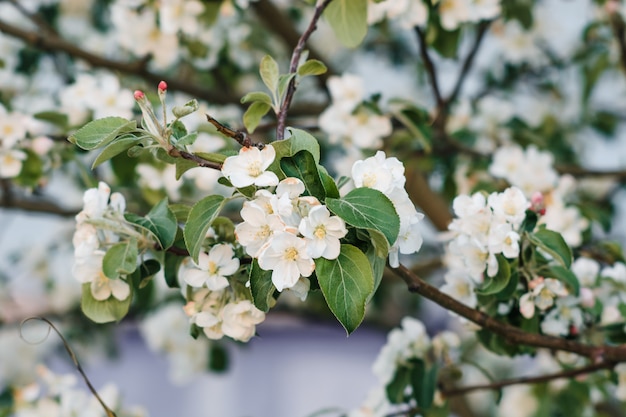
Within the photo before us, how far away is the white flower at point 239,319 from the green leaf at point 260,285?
0.08 m

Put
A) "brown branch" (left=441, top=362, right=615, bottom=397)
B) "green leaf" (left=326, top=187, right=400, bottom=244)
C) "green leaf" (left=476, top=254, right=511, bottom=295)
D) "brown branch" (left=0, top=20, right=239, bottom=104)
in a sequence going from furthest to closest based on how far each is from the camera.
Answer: "brown branch" (left=0, top=20, right=239, bottom=104)
"brown branch" (left=441, top=362, right=615, bottom=397)
"green leaf" (left=476, top=254, right=511, bottom=295)
"green leaf" (left=326, top=187, right=400, bottom=244)

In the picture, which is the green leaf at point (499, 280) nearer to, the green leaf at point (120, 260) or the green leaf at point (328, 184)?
the green leaf at point (328, 184)

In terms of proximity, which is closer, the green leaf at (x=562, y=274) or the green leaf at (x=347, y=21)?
the green leaf at (x=562, y=274)

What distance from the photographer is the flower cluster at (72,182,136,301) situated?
0.76m

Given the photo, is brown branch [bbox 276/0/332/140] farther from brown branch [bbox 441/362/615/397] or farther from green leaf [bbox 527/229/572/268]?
brown branch [bbox 441/362/615/397]

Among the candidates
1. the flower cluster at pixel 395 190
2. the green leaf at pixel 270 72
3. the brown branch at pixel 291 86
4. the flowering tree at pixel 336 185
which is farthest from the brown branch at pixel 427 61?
the flower cluster at pixel 395 190

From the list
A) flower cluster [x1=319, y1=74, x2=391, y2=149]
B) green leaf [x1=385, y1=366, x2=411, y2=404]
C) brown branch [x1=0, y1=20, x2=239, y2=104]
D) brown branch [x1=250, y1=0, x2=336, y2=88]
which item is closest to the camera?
green leaf [x1=385, y1=366, x2=411, y2=404]

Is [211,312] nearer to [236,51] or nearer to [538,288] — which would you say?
[538,288]

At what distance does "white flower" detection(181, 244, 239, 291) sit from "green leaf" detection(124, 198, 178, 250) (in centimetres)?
3

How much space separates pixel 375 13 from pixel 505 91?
3.11ft

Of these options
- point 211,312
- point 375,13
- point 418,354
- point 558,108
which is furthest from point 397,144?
point 558,108

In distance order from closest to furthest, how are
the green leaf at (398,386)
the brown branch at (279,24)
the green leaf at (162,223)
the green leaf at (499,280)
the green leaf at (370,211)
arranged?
the green leaf at (370,211)
the green leaf at (162,223)
the green leaf at (499,280)
the green leaf at (398,386)
the brown branch at (279,24)

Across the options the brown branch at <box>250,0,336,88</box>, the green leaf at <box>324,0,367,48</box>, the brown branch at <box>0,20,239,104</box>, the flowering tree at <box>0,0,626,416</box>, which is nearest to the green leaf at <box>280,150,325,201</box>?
the flowering tree at <box>0,0,626,416</box>

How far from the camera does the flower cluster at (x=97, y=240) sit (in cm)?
76
